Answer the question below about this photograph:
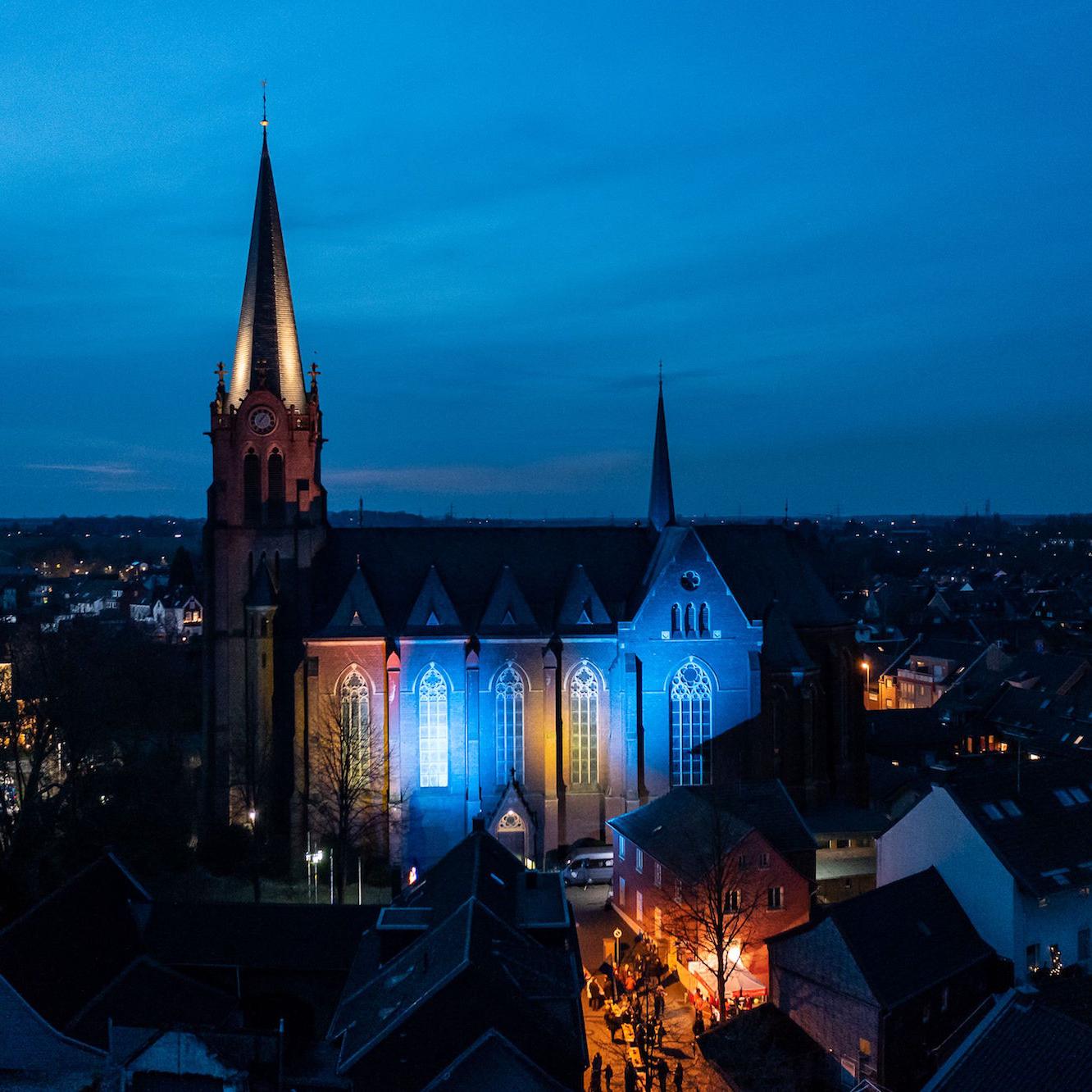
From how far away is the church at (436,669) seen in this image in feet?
193

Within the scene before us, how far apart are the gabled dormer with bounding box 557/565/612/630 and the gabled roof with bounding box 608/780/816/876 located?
1099 cm

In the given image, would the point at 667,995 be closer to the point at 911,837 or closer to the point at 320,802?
the point at 911,837

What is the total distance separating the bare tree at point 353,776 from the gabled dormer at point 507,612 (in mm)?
7555

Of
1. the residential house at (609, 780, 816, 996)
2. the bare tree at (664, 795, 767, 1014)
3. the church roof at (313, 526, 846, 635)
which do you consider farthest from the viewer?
the church roof at (313, 526, 846, 635)

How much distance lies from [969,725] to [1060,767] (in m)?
43.1

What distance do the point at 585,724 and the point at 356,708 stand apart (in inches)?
471

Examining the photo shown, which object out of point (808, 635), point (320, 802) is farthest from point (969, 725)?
point (320, 802)

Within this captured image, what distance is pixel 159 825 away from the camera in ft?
191

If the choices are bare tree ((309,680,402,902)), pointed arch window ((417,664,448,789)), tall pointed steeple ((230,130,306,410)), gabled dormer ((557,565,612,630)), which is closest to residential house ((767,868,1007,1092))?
gabled dormer ((557,565,612,630))

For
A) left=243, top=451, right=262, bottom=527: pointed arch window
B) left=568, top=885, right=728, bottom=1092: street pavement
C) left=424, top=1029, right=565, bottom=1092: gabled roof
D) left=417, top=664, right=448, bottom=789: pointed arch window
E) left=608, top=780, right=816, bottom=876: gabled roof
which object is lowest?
left=568, top=885, right=728, bottom=1092: street pavement

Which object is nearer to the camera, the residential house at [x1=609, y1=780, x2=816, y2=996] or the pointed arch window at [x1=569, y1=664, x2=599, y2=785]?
the residential house at [x1=609, y1=780, x2=816, y2=996]

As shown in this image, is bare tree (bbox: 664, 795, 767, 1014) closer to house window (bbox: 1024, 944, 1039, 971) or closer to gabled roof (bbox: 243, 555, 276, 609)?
house window (bbox: 1024, 944, 1039, 971)

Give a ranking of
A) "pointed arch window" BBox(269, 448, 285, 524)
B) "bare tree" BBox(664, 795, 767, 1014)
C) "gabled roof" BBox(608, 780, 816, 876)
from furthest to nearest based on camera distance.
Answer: "pointed arch window" BBox(269, 448, 285, 524) < "gabled roof" BBox(608, 780, 816, 876) < "bare tree" BBox(664, 795, 767, 1014)

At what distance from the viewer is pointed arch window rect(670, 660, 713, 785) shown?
60.6 metres
